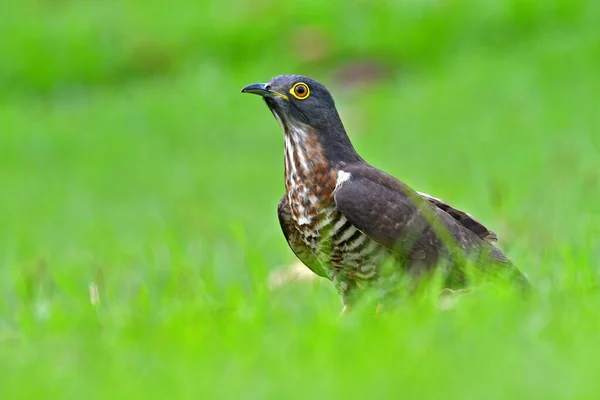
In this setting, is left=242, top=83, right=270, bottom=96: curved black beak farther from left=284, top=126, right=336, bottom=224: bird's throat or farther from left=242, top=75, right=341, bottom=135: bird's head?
left=284, top=126, right=336, bottom=224: bird's throat

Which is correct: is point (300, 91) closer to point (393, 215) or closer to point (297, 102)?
point (297, 102)

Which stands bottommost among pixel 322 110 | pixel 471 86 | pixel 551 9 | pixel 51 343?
pixel 51 343

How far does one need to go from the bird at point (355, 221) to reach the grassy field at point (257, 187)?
1.09ft

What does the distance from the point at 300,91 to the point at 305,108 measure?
0.38ft

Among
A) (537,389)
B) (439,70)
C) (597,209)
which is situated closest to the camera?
(537,389)

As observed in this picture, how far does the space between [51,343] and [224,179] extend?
14197 mm

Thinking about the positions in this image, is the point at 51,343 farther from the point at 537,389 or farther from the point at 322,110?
the point at 322,110

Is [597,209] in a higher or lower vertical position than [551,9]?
lower

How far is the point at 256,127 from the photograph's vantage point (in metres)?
21.9

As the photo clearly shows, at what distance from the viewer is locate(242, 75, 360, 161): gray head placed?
6.95 m

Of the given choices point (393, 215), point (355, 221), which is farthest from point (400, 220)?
point (355, 221)

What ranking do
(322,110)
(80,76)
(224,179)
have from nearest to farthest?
(322,110), (224,179), (80,76)

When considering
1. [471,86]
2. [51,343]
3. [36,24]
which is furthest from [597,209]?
[36,24]

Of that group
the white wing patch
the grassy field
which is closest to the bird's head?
the white wing patch
